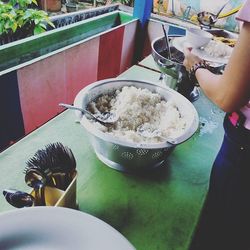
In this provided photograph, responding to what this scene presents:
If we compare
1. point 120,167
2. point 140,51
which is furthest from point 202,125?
point 140,51

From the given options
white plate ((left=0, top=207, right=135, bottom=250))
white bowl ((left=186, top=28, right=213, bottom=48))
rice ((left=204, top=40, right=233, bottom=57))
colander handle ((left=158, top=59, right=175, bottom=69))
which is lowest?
white plate ((left=0, top=207, right=135, bottom=250))

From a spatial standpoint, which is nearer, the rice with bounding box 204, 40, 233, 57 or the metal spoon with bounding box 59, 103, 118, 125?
the metal spoon with bounding box 59, 103, 118, 125

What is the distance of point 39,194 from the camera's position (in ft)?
2.52

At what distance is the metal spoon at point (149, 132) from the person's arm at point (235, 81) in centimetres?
23

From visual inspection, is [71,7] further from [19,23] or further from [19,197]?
[19,197]

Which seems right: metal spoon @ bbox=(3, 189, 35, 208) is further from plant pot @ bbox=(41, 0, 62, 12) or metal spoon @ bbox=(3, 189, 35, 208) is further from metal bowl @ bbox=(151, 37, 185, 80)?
plant pot @ bbox=(41, 0, 62, 12)

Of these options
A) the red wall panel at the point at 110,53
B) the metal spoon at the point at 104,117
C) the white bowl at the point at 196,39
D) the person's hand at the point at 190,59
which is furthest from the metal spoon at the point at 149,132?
the red wall panel at the point at 110,53

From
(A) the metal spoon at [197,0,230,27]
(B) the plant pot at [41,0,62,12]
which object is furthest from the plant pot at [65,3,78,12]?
(A) the metal spoon at [197,0,230,27]

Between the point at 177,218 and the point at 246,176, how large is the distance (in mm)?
374

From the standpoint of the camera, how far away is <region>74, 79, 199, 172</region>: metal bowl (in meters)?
0.98

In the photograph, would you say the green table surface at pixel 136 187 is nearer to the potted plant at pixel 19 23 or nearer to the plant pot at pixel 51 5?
the potted plant at pixel 19 23

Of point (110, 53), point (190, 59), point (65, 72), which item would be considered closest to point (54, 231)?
point (190, 59)

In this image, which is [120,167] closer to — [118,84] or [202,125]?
[118,84]

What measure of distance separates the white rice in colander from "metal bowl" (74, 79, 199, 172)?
0.12 feet
